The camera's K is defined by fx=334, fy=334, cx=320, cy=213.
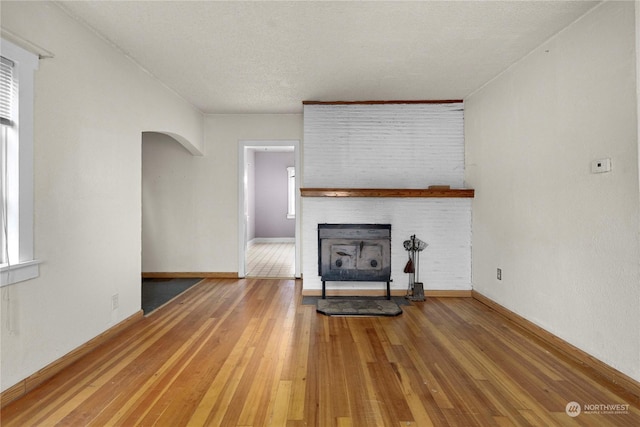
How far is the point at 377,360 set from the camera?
2.43 meters

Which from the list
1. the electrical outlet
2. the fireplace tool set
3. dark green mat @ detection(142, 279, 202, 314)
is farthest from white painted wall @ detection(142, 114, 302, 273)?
the electrical outlet

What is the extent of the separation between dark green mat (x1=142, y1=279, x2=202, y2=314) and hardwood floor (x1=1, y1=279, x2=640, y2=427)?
1.67 feet

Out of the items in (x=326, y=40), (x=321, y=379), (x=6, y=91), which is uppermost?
(x=326, y=40)

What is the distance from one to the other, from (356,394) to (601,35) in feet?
9.33

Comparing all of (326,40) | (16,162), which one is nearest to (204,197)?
(16,162)

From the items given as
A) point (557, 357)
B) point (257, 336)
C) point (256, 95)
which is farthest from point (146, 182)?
point (557, 357)

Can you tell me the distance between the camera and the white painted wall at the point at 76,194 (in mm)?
2062

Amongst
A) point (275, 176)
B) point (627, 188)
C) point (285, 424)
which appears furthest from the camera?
point (275, 176)

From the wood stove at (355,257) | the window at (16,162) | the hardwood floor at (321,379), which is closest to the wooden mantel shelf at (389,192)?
the wood stove at (355,257)

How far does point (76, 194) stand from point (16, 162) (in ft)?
1.64

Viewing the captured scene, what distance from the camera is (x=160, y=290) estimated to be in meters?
4.43

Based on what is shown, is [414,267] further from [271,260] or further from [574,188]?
[271,260]

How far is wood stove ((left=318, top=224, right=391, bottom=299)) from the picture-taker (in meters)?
4.03

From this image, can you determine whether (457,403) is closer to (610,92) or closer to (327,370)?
(327,370)
